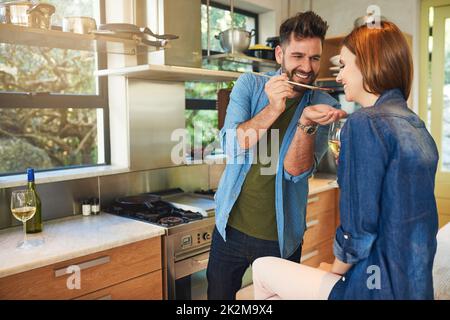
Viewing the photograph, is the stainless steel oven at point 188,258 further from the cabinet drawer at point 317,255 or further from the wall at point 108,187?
the cabinet drawer at point 317,255

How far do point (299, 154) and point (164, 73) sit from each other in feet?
3.63

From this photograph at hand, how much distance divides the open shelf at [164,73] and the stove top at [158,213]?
725mm

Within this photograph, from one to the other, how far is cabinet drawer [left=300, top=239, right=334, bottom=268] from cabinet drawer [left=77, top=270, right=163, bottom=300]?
54.1 inches

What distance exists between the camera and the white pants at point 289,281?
1170mm

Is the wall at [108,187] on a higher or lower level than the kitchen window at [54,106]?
lower

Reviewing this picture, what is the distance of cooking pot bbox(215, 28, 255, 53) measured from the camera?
9.32ft

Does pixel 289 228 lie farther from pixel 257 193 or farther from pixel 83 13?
pixel 83 13

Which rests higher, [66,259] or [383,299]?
[383,299]

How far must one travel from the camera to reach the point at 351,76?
111 centimetres

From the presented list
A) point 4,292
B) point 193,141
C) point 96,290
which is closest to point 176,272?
point 96,290

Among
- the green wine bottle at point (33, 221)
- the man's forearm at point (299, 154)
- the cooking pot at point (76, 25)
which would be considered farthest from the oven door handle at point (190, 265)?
the cooking pot at point (76, 25)

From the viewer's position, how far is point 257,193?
1727 mm

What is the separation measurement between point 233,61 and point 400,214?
2.27 m

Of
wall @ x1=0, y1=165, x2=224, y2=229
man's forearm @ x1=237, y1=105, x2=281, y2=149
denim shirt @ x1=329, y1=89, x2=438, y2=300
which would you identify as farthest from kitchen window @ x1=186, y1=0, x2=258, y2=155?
denim shirt @ x1=329, y1=89, x2=438, y2=300
